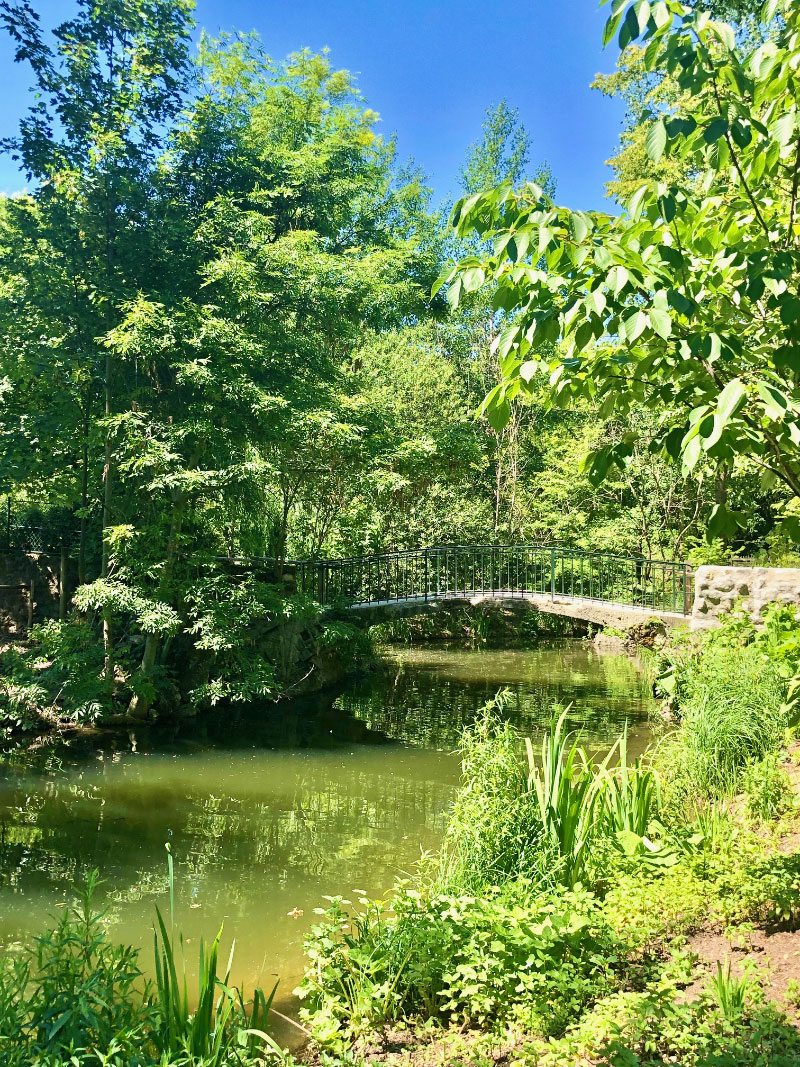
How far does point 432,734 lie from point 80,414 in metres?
6.39

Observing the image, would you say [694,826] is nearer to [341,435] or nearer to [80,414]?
[341,435]

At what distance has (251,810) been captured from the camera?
7746mm

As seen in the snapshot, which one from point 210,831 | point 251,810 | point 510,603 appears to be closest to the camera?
point 210,831

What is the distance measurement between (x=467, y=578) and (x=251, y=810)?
33.6 ft

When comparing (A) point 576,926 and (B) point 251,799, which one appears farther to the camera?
(B) point 251,799

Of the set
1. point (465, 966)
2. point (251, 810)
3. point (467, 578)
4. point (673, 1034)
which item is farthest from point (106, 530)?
point (467, 578)

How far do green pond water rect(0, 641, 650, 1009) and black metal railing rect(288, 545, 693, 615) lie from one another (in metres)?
1.81

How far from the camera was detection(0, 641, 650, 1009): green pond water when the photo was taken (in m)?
5.57

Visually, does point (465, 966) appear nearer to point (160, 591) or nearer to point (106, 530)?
point (160, 591)

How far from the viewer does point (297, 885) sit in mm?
6008

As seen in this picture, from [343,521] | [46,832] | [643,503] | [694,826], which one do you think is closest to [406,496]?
[343,521]

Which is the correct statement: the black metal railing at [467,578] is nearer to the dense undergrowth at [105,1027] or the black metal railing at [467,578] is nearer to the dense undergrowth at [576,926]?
the dense undergrowth at [576,926]

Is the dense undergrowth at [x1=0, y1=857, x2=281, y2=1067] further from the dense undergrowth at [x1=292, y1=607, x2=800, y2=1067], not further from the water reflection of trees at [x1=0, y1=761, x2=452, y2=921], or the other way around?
the water reflection of trees at [x1=0, y1=761, x2=452, y2=921]

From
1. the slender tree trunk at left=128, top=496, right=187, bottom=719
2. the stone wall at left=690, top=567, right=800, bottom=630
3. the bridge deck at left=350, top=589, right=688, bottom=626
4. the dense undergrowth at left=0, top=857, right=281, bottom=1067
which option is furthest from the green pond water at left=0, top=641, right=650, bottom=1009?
the stone wall at left=690, top=567, right=800, bottom=630
